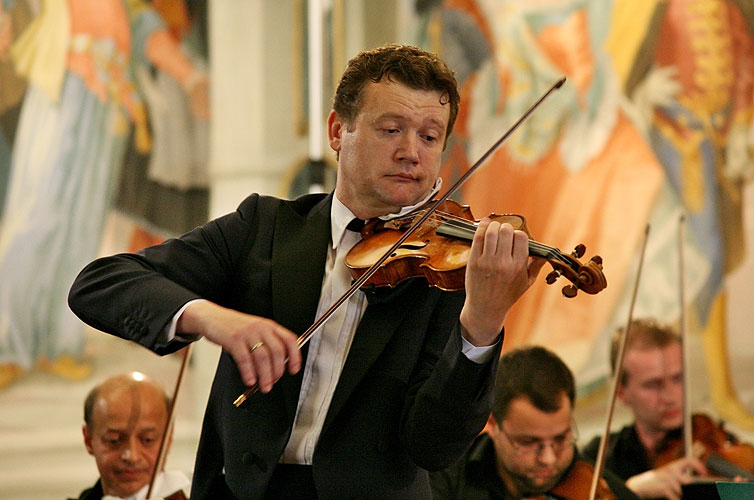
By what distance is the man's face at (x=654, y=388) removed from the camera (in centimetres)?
432

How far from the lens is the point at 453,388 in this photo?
1.58m

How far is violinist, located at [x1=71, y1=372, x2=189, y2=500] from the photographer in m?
3.00

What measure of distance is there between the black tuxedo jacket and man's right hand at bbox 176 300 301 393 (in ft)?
0.42

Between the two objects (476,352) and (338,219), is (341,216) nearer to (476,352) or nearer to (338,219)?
(338,219)

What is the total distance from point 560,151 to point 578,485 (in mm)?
2363

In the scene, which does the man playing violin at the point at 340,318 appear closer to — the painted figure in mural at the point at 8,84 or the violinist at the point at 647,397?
the violinist at the point at 647,397

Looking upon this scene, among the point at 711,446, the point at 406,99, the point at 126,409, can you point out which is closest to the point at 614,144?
the point at 711,446

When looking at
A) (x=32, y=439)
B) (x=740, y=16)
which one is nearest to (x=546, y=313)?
(x=740, y=16)

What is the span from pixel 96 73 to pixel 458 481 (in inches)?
120

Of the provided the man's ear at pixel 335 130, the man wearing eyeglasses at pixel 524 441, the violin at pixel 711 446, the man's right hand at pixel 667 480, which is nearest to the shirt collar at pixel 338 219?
the man's ear at pixel 335 130

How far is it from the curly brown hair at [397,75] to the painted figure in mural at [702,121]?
314 centimetres

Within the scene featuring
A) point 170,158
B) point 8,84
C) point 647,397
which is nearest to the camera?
point 647,397

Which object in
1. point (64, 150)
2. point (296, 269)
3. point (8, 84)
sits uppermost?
point (8, 84)

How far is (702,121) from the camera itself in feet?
16.0
